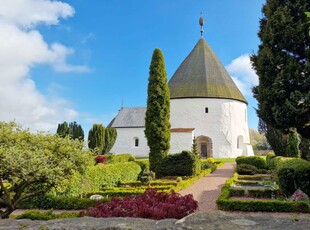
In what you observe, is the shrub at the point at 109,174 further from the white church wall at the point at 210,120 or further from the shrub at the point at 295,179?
the white church wall at the point at 210,120

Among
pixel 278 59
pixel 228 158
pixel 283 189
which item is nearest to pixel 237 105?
pixel 228 158

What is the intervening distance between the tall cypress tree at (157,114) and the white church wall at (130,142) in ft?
63.7

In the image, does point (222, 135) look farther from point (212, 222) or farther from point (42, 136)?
point (212, 222)

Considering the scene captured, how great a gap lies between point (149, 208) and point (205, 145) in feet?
98.4

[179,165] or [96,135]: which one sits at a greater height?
[96,135]

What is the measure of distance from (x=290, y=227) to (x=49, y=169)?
196 inches

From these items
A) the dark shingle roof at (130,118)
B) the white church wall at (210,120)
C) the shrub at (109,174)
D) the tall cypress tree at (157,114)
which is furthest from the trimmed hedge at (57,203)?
the dark shingle roof at (130,118)

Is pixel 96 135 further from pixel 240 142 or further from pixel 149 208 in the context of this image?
pixel 149 208

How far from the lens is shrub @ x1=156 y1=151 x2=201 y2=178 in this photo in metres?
18.2

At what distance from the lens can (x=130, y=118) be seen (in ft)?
138

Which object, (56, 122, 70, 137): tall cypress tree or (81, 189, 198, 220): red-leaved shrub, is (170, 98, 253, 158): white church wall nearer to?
(56, 122, 70, 137): tall cypress tree

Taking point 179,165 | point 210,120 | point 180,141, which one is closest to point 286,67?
point 179,165

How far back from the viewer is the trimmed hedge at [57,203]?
9.62m

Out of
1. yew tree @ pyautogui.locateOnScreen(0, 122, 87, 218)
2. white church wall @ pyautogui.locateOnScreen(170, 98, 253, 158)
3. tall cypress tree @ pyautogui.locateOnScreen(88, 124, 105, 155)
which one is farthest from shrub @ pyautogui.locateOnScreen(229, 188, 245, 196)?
white church wall @ pyautogui.locateOnScreen(170, 98, 253, 158)
